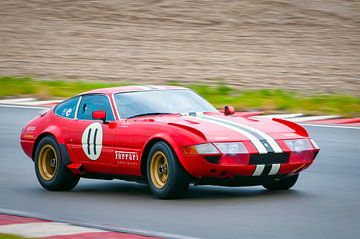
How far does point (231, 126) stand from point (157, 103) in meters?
1.12

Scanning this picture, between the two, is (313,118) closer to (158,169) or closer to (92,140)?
(92,140)

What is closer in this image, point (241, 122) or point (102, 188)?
point (241, 122)

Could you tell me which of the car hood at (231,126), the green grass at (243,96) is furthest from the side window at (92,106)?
the green grass at (243,96)

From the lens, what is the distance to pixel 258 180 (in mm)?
9773

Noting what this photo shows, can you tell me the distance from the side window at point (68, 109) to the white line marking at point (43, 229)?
274 centimetres

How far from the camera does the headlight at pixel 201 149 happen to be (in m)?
9.54

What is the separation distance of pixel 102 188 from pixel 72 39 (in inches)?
685

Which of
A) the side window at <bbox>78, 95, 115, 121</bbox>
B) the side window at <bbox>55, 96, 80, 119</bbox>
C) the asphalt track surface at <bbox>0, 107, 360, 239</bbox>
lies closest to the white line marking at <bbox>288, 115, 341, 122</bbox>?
the asphalt track surface at <bbox>0, 107, 360, 239</bbox>

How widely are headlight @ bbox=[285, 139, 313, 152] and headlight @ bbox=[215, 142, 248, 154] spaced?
1.77 ft

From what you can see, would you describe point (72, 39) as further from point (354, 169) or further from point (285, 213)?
point (285, 213)

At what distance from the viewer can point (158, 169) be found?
9.95 m

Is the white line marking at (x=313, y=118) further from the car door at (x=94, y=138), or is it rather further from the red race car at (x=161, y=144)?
the car door at (x=94, y=138)

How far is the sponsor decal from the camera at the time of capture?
10.1m

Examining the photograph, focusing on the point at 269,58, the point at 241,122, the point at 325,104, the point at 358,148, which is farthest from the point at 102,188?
the point at 269,58
